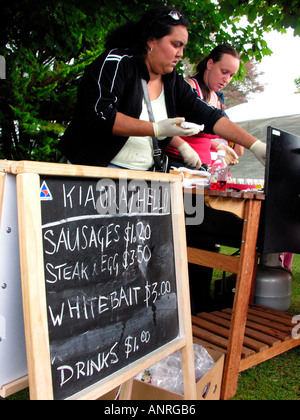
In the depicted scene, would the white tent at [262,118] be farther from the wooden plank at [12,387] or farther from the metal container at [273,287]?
the wooden plank at [12,387]

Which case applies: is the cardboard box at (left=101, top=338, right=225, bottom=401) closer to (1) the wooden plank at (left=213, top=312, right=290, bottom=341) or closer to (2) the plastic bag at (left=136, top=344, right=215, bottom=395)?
(2) the plastic bag at (left=136, top=344, right=215, bottom=395)

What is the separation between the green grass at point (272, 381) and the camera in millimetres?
1728

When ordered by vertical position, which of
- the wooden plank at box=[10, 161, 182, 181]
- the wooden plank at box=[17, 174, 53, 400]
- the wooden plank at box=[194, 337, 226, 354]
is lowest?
the wooden plank at box=[194, 337, 226, 354]

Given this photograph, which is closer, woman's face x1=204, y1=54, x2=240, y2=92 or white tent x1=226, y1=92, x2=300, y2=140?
woman's face x1=204, y1=54, x2=240, y2=92

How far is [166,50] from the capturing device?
170 centimetres

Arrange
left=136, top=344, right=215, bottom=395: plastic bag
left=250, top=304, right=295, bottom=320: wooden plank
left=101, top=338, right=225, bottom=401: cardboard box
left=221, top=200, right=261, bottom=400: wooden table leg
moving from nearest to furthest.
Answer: left=101, top=338, right=225, bottom=401: cardboard box < left=136, top=344, right=215, bottom=395: plastic bag < left=221, top=200, right=261, bottom=400: wooden table leg < left=250, top=304, right=295, bottom=320: wooden plank

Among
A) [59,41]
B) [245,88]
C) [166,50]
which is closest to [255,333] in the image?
[166,50]

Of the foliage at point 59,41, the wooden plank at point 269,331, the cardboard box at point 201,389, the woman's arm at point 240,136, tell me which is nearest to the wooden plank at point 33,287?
the cardboard box at point 201,389

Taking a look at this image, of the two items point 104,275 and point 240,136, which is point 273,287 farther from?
point 104,275

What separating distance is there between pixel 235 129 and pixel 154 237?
968 millimetres

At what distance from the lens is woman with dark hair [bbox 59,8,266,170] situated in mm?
1563

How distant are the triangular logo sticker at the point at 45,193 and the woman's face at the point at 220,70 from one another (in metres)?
1.96

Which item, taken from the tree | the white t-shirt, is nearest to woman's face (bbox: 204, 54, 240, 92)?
the white t-shirt

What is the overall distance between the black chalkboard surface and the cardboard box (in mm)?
218
